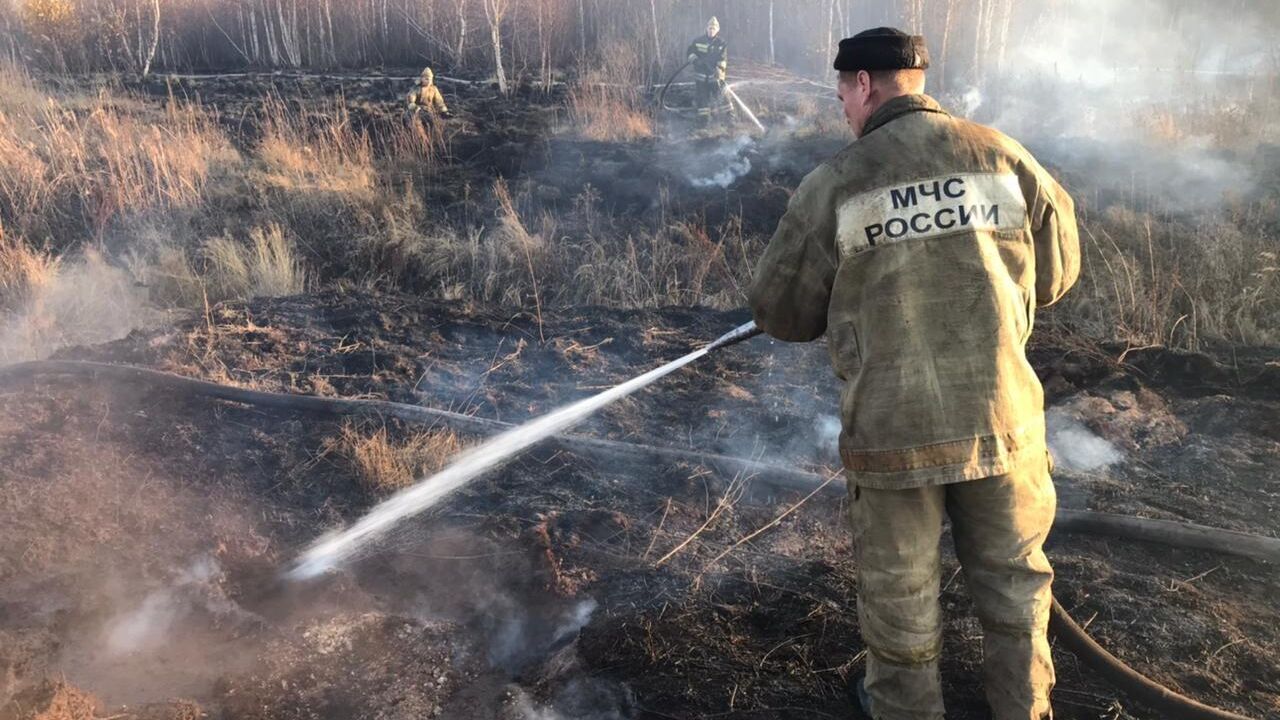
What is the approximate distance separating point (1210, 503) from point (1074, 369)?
57.9 inches

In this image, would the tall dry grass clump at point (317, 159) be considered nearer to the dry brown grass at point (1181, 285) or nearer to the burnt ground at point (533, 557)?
the burnt ground at point (533, 557)

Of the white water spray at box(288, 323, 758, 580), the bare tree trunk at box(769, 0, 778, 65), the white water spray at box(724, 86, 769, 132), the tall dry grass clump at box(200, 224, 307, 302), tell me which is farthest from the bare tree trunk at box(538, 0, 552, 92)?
the white water spray at box(288, 323, 758, 580)

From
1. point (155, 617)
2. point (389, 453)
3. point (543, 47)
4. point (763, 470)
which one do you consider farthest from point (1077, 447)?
point (543, 47)

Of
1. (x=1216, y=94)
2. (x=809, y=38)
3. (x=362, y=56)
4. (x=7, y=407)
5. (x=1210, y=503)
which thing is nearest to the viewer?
(x=1210, y=503)

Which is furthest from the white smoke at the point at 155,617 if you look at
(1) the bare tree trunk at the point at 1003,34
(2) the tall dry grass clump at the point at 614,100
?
(1) the bare tree trunk at the point at 1003,34

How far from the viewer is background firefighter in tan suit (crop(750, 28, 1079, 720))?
2254 millimetres

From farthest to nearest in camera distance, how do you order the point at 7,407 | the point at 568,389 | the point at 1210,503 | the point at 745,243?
the point at 745,243
the point at 568,389
the point at 7,407
the point at 1210,503

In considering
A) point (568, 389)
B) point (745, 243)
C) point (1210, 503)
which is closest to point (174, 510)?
point (568, 389)

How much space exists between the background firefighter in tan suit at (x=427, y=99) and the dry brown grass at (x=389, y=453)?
30.7 feet

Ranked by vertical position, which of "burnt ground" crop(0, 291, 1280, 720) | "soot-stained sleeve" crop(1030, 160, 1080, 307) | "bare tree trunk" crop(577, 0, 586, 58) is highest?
"bare tree trunk" crop(577, 0, 586, 58)

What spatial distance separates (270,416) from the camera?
483 cm

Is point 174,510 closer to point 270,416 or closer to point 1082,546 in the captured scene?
point 270,416

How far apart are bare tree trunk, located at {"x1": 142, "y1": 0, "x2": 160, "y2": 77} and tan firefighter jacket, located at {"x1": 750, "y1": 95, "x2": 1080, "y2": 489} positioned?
709 inches

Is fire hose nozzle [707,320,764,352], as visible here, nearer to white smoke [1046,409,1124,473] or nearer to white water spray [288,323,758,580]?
white water spray [288,323,758,580]
